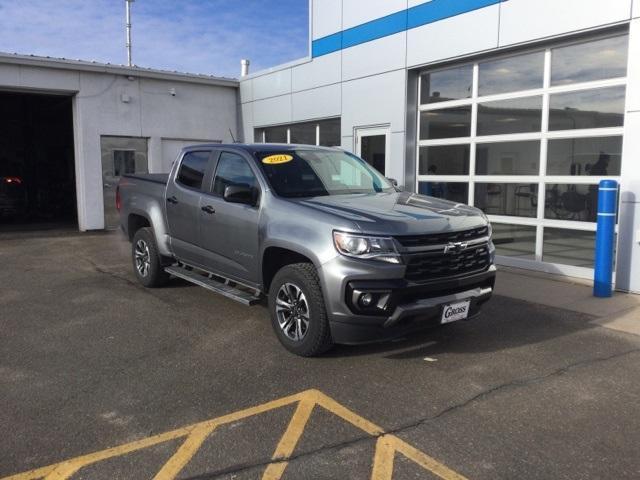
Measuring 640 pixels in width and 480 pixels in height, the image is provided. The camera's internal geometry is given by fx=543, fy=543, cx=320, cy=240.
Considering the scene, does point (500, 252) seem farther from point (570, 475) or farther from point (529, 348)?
point (570, 475)

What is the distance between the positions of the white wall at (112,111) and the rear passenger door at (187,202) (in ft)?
25.5

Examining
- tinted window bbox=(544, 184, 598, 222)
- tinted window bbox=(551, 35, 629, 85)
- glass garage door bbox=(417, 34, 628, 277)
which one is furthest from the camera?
tinted window bbox=(544, 184, 598, 222)

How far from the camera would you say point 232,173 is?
5801 mm

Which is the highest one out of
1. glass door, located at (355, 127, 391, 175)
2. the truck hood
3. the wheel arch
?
glass door, located at (355, 127, 391, 175)

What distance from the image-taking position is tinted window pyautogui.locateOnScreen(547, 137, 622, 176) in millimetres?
7566

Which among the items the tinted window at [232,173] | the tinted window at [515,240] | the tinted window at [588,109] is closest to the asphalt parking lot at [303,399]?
the tinted window at [232,173]

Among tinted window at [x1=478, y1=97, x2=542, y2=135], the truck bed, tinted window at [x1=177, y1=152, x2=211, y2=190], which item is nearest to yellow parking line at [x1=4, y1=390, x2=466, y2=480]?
tinted window at [x1=177, y1=152, x2=211, y2=190]

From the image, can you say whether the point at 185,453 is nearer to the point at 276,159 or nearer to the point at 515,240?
the point at 276,159

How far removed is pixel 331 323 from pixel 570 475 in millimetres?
1947

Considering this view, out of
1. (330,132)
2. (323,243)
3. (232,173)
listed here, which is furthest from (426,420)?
(330,132)

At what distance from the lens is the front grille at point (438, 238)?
430 cm

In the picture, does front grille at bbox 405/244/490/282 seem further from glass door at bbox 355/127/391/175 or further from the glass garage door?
glass door at bbox 355/127/391/175

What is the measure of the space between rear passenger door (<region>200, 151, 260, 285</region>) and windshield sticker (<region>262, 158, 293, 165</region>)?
0.18 metres

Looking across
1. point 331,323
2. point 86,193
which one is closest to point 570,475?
point 331,323
